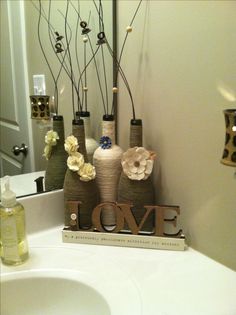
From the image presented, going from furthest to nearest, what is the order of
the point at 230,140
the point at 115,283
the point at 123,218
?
the point at 123,218 < the point at 115,283 < the point at 230,140

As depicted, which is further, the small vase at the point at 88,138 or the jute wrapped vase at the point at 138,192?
the small vase at the point at 88,138

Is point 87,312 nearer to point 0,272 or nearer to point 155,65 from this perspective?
point 0,272

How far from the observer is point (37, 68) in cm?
97

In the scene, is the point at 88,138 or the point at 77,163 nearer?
the point at 77,163

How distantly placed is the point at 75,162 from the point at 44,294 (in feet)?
1.08

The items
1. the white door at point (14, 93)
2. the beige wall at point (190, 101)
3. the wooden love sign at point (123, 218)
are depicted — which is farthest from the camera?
the white door at point (14, 93)

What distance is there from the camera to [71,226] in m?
0.81

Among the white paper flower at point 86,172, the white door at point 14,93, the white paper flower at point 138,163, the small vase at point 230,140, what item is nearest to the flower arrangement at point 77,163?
the white paper flower at point 86,172

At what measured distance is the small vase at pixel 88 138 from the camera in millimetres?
948

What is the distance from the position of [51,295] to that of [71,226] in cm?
18

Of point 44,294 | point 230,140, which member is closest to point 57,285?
point 44,294

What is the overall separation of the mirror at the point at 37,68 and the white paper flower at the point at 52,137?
0.04 m

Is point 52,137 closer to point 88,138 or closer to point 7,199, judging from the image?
point 88,138

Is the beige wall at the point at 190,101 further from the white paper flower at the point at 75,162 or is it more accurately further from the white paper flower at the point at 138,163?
the white paper flower at the point at 75,162
